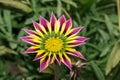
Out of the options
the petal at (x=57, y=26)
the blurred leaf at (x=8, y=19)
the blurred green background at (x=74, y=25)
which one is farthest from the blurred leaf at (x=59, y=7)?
the petal at (x=57, y=26)

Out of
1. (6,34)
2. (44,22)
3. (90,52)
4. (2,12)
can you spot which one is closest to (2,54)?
(6,34)

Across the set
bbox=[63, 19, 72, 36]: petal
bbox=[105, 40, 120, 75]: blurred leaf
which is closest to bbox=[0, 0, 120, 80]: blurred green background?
bbox=[105, 40, 120, 75]: blurred leaf

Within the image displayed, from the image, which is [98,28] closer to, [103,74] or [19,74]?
[103,74]

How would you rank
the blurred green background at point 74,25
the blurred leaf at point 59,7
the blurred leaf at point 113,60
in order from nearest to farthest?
1. the blurred leaf at point 113,60
2. the blurred green background at point 74,25
3. the blurred leaf at point 59,7

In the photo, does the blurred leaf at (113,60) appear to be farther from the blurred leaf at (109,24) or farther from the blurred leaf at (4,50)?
the blurred leaf at (4,50)

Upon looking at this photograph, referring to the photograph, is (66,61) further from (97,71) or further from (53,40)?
(97,71)

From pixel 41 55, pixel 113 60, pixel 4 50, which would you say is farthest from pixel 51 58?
pixel 4 50

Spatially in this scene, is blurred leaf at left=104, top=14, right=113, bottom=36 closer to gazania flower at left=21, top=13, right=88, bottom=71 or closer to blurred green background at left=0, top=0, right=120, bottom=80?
blurred green background at left=0, top=0, right=120, bottom=80
